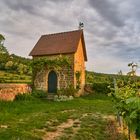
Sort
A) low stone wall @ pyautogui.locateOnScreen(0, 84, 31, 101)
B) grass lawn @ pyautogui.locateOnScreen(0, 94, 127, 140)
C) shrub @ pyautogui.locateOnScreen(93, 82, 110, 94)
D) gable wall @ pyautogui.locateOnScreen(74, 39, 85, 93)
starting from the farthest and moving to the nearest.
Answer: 1. shrub @ pyautogui.locateOnScreen(93, 82, 110, 94)
2. gable wall @ pyautogui.locateOnScreen(74, 39, 85, 93)
3. low stone wall @ pyautogui.locateOnScreen(0, 84, 31, 101)
4. grass lawn @ pyautogui.locateOnScreen(0, 94, 127, 140)

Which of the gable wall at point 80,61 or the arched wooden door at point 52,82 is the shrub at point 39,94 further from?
the gable wall at point 80,61

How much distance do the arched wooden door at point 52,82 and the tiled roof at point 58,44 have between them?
1.90 m

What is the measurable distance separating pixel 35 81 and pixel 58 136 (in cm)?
1877

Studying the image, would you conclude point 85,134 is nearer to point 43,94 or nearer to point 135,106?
point 135,106

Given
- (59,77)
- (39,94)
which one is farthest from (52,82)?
(39,94)

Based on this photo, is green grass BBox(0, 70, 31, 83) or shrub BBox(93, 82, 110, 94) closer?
shrub BBox(93, 82, 110, 94)

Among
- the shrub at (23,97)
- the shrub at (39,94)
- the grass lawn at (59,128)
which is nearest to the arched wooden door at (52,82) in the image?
the shrub at (39,94)

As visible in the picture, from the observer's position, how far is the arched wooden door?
27.1 m

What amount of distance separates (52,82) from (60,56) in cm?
243

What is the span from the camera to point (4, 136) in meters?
8.69

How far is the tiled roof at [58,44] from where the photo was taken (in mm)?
27062

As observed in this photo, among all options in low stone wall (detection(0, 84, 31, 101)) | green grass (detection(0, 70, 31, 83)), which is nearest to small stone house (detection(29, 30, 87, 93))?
low stone wall (detection(0, 84, 31, 101))

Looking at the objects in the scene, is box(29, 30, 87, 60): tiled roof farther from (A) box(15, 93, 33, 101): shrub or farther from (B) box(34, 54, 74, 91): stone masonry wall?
(A) box(15, 93, 33, 101): shrub

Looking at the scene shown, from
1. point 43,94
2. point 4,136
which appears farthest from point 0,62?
point 4,136
